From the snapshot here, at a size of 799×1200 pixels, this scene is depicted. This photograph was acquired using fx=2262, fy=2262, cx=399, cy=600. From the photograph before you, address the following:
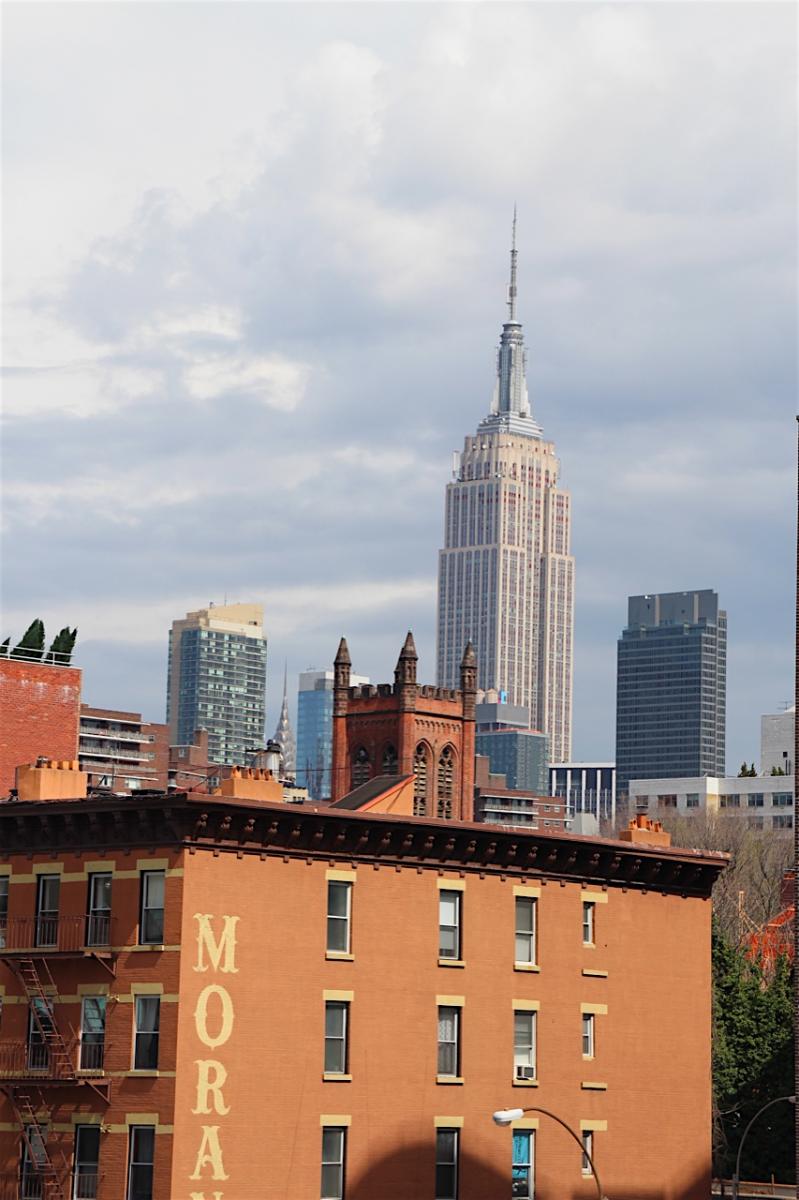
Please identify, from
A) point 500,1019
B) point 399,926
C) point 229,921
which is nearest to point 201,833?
point 229,921

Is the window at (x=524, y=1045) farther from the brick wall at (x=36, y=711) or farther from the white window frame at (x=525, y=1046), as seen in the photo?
the brick wall at (x=36, y=711)

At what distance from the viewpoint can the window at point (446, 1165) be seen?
63875 mm

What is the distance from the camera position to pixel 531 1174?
216 ft

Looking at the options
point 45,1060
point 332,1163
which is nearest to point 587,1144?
point 332,1163

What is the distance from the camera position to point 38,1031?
62688mm

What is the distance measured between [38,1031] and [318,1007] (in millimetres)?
7867

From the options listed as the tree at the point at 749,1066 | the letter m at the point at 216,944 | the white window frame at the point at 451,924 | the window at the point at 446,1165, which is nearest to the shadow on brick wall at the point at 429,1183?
the window at the point at 446,1165

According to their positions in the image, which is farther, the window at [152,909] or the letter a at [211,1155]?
the window at [152,909]

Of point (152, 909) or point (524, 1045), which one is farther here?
point (524, 1045)

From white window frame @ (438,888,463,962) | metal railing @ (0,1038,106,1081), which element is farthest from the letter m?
white window frame @ (438,888,463,962)

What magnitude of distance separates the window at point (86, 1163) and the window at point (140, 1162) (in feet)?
4.31

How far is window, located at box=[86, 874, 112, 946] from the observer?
61875 mm

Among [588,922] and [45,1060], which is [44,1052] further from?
[588,922]

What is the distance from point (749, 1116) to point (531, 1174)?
3899 cm
